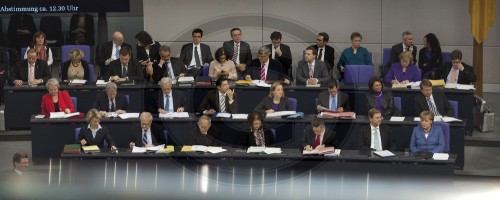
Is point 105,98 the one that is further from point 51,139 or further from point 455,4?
point 455,4

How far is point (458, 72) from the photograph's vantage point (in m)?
10.1

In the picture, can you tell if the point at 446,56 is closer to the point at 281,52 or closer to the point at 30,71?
the point at 281,52

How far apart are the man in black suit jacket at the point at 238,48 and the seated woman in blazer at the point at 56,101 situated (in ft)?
8.46

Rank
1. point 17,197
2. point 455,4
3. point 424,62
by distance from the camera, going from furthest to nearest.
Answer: point 455,4
point 424,62
point 17,197

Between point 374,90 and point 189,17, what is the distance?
14.1 ft

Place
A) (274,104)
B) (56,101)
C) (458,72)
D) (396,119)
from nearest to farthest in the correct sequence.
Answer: (396,119) < (274,104) < (56,101) < (458,72)

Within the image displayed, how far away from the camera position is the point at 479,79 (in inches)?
438

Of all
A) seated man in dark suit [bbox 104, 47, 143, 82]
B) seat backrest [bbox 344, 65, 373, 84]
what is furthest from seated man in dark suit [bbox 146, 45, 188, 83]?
seat backrest [bbox 344, 65, 373, 84]

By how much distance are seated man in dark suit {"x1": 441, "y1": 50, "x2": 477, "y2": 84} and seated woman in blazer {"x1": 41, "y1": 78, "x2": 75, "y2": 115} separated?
465 centimetres

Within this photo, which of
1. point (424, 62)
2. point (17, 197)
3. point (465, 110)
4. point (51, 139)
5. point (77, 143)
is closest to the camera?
point (17, 197)

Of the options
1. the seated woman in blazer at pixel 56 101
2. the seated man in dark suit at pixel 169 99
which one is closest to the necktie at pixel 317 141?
the seated man in dark suit at pixel 169 99

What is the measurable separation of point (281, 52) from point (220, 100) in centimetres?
212

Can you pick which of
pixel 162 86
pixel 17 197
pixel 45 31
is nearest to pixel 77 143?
pixel 162 86

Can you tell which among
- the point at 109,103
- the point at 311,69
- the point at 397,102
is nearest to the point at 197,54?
the point at 311,69
